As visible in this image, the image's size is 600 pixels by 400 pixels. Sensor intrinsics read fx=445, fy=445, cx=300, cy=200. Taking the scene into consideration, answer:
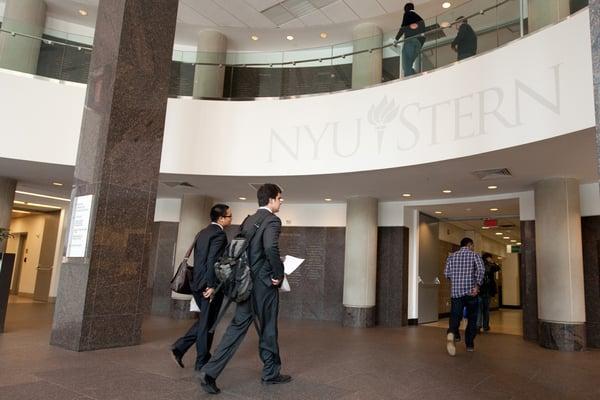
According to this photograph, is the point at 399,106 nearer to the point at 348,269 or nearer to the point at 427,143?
the point at 427,143

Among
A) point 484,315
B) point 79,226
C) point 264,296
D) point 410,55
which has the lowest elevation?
point 484,315

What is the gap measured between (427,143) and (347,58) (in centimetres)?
256

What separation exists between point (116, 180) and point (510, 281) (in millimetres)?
Answer: 17890

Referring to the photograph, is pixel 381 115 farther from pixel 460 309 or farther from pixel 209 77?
pixel 209 77

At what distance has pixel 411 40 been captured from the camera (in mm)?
7586

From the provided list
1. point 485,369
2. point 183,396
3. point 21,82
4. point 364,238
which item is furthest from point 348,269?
point 21,82

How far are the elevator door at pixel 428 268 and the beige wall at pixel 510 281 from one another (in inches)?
353

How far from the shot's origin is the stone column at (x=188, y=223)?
1011 cm

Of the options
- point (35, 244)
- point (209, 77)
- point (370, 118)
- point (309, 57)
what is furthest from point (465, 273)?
point (35, 244)

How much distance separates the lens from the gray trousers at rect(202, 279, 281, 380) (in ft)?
12.2

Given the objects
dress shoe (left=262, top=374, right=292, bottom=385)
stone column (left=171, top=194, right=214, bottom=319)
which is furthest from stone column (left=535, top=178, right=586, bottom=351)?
stone column (left=171, top=194, right=214, bottom=319)

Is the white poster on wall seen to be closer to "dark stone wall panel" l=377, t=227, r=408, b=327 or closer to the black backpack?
the black backpack

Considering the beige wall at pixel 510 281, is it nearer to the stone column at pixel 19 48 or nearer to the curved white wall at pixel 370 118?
the curved white wall at pixel 370 118

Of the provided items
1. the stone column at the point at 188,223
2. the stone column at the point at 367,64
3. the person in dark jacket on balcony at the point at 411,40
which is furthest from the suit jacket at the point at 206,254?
the stone column at the point at 188,223
